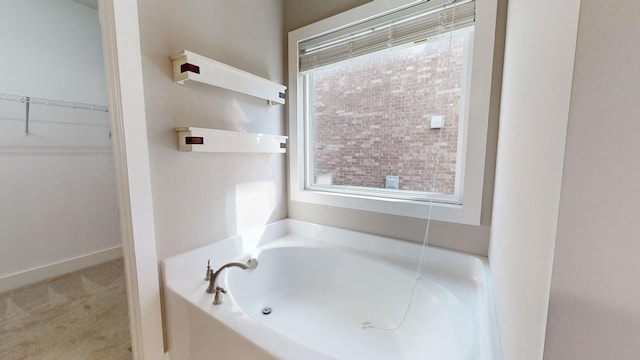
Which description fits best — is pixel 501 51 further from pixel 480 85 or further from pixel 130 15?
pixel 130 15

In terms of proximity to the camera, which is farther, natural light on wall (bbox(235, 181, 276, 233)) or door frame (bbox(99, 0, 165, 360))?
natural light on wall (bbox(235, 181, 276, 233))

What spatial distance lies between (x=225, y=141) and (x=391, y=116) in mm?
1111

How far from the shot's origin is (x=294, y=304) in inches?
70.6

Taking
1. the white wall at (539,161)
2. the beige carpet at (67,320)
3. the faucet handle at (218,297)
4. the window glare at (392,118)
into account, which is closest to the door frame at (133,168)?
the faucet handle at (218,297)

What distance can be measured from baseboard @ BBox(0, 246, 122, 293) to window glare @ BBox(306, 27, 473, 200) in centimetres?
250

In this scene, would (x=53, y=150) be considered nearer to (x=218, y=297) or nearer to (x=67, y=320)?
(x=67, y=320)

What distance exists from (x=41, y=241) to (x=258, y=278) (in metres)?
2.25

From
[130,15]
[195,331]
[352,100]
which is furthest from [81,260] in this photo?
[352,100]

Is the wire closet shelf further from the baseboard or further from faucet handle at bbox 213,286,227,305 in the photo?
faucet handle at bbox 213,286,227,305

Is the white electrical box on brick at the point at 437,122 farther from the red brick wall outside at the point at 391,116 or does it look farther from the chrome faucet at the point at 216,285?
the chrome faucet at the point at 216,285

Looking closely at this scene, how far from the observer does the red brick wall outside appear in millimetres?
1504

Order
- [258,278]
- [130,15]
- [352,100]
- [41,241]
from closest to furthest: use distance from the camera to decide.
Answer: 1. [130,15]
2. [258,278]
3. [352,100]
4. [41,241]

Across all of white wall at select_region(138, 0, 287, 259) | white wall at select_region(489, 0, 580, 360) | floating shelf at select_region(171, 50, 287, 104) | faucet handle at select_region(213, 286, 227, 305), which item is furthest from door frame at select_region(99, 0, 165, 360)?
white wall at select_region(489, 0, 580, 360)

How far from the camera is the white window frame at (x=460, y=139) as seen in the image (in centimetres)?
127
